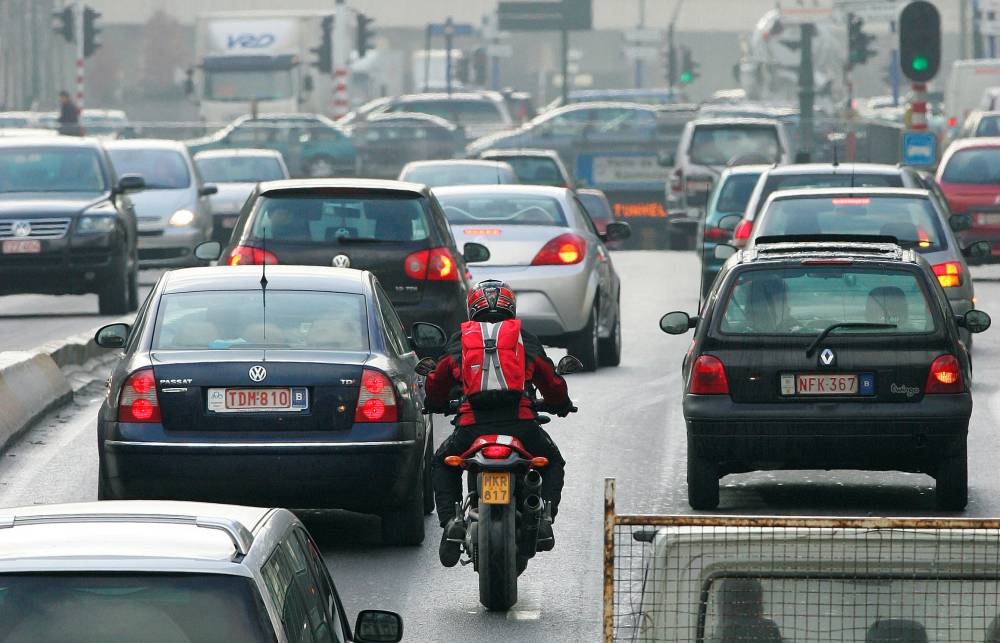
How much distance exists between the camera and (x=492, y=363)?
9039 mm

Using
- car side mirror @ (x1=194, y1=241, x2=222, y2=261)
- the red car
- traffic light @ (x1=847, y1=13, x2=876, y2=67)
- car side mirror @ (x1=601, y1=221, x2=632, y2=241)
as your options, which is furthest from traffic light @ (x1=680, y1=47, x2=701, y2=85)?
car side mirror @ (x1=194, y1=241, x2=222, y2=261)

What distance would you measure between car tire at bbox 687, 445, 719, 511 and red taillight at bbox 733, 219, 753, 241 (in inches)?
358

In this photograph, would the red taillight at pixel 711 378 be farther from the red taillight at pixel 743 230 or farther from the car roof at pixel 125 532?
the red taillight at pixel 743 230

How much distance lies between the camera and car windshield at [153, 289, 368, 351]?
408 inches

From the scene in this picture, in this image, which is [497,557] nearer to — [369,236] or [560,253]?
[369,236]

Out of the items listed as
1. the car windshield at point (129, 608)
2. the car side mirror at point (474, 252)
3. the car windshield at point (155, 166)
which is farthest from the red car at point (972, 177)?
the car windshield at point (129, 608)

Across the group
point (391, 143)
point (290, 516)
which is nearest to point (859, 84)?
point (391, 143)

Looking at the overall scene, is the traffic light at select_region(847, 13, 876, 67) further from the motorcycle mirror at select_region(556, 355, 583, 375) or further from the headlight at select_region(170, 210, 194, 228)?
the motorcycle mirror at select_region(556, 355, 583, 375)

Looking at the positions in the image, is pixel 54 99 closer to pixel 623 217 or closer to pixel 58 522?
pixel 623 217

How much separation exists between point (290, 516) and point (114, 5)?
102608 millimetres

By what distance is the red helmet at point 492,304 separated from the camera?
9117 millimetres

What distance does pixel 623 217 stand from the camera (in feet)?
139

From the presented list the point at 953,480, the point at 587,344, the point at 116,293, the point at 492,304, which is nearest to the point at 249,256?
the point at 587,344

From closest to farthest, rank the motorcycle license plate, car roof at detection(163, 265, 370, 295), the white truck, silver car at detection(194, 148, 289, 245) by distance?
Result: the motorcycle license plate < car roof at detection(163, 265, 370, 295) < silver car at detection(194, 148, 289, 245) < the white truck
